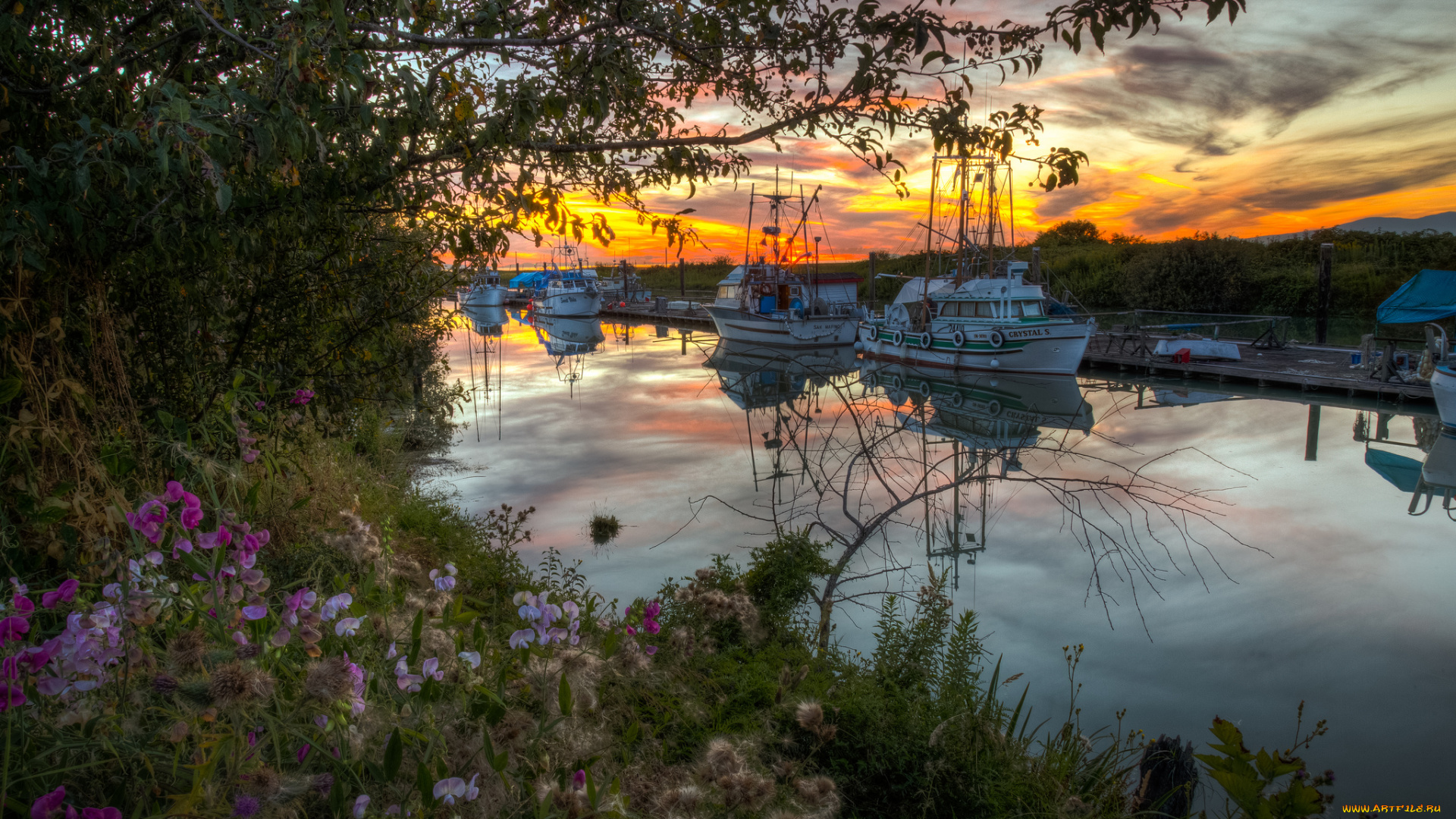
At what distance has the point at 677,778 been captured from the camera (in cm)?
271

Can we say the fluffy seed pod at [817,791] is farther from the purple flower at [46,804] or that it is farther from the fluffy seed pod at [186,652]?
the purple flower at [46,804]

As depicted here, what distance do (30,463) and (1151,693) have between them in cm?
743

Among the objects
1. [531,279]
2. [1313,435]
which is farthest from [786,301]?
[531,279]

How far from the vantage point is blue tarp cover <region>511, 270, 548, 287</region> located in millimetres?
59838

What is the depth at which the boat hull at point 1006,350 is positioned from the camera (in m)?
23.1

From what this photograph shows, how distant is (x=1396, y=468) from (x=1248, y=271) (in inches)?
1179

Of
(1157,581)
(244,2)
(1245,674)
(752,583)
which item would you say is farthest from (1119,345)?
(244,2)

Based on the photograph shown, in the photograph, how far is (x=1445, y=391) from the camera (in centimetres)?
1535

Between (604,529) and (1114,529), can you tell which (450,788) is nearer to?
(604,529)

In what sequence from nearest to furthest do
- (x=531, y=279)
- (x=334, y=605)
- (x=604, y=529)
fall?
(x=334, y=605), (x=604, y=529), (x=531, y=279)

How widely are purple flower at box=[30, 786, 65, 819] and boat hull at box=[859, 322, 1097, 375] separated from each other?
22912mm

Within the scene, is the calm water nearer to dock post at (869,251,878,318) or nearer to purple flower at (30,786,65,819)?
purple flower at (30,786,65,819)

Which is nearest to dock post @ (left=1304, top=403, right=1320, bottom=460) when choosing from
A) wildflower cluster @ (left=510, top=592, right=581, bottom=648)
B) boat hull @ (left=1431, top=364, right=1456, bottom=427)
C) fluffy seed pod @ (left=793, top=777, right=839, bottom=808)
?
boat hull @ (left=1431, top=364, right=1456, bottom=427)

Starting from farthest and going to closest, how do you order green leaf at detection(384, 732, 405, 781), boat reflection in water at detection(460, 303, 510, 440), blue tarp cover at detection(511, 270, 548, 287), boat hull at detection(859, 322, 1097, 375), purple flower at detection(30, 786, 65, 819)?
1. blue tarp cover at detection(511, 270, 548, 287)
2. boat hull at detection(859, 322, 1097, 375)
3. boat reflection in water at detection(460, 303, 510, 440)
4. green leaf at detection(384, 732, 405, 781)
5. purple flower at detection(30, 786, 65, 819)
